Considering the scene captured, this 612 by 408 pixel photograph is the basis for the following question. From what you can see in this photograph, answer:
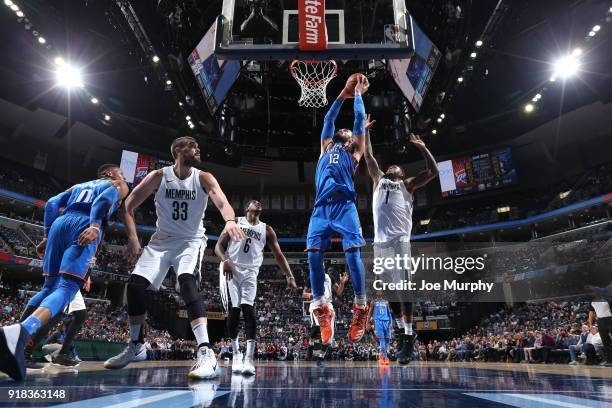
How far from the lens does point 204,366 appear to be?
353 cm

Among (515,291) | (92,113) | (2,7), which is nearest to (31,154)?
(92,113)

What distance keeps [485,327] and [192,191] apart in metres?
→ 23.0

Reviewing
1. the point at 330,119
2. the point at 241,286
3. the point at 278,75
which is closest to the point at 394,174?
the point at 330,119

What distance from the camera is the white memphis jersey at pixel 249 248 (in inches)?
234

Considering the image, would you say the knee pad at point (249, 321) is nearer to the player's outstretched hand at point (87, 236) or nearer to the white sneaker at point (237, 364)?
the white sneaker at point (237, 364)

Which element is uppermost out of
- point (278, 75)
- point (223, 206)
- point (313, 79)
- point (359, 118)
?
point (278, 75)

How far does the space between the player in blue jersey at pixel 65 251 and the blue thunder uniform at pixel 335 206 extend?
2065 mm

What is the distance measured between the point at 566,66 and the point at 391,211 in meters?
19.3

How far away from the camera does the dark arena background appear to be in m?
11.7

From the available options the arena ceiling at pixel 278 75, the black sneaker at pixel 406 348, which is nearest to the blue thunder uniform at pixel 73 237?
the black sneaker at pixel 406 348

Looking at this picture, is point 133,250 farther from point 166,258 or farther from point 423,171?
point 423,171

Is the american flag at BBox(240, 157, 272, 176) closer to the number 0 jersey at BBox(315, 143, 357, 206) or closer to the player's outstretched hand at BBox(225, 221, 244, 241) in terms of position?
the number 0 jersey at BBox(315, 143, 357, 206)

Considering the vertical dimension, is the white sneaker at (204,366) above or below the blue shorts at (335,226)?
below

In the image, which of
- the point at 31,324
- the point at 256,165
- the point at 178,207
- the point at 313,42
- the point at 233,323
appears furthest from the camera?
the point at 256,165
